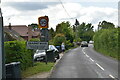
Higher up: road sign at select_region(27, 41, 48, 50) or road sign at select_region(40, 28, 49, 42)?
road sign at select_region(40, 28, 49, 42)

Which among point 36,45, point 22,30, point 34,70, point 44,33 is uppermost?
point 22,30

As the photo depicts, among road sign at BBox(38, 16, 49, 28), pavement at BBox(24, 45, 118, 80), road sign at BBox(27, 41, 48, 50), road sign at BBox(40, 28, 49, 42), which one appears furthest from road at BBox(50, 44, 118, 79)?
road sign at BBox(38, 16, 49, 28)

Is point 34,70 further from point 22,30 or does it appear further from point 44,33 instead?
point 22,30

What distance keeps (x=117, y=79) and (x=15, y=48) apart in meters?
5.24

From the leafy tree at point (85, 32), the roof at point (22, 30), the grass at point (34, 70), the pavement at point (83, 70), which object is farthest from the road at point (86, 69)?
the leafy tree at point (85, 32)

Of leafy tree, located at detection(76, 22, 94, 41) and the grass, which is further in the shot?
leafy tree, located at detection(76, 22, 94, 41)

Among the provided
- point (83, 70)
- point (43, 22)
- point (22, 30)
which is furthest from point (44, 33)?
point (22, 30)

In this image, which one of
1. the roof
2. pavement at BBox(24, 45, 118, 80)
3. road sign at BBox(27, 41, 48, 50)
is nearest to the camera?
pavement at BBox(24, 45, 118, 80)

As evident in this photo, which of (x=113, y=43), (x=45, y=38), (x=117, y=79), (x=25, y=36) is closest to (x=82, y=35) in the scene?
(x=25, y=36)

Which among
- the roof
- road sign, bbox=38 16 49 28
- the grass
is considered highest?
the roof

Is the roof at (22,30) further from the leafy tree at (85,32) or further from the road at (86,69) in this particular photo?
the road at (86,69)

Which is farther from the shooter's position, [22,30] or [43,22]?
[22,30]

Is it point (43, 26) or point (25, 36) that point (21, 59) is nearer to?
point (43, 26)

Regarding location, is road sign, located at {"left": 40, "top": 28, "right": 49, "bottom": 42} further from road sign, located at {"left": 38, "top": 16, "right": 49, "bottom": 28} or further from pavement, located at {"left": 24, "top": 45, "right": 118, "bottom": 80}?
pavement, located at {"left": 24, "top": 45, "right": 118, "bottom": 80}
